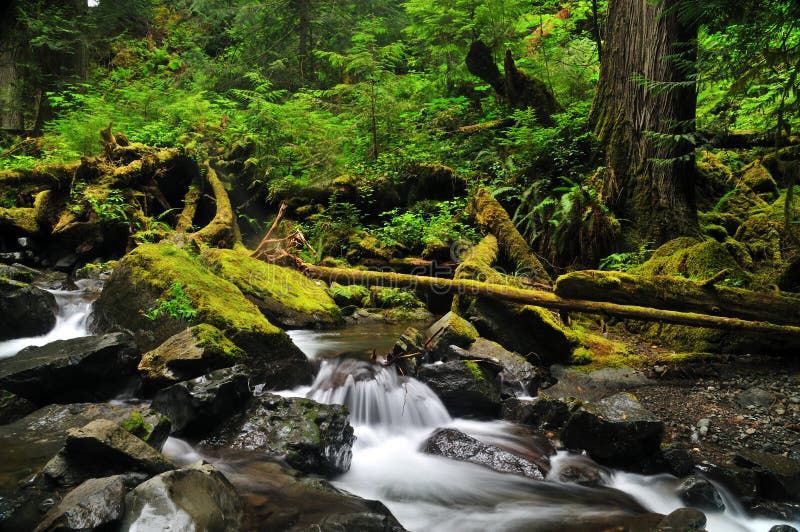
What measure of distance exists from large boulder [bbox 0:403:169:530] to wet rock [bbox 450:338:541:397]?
349 centimetres

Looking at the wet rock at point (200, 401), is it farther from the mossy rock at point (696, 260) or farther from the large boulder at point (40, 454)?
the mossy rock at point (696, 260)

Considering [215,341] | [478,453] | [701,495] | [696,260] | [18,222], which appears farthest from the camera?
[18,222]

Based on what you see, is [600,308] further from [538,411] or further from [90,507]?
[90,507]

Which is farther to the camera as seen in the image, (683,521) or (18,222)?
(18,222)

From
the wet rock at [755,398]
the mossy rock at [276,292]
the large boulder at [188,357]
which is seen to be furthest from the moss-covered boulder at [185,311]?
the wet rock at [755,398]

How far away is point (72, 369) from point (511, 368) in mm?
4973

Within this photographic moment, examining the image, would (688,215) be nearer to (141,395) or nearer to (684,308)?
(684,308)

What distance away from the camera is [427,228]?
33.1 feet

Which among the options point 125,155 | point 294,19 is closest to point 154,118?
point 125,155

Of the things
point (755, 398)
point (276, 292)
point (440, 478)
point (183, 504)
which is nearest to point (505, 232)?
point (276, 292)

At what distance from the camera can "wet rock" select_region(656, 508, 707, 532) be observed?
3.18 meters

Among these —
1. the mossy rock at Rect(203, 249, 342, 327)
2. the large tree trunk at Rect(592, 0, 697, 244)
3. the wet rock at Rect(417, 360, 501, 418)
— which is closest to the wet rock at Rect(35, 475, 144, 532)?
the wet rock at Rect(417, 360, 501, 418)

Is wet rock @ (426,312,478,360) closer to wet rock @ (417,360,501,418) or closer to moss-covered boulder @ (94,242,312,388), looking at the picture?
wet rock @ (417,360,501,418)

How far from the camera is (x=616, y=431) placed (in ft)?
13.9
